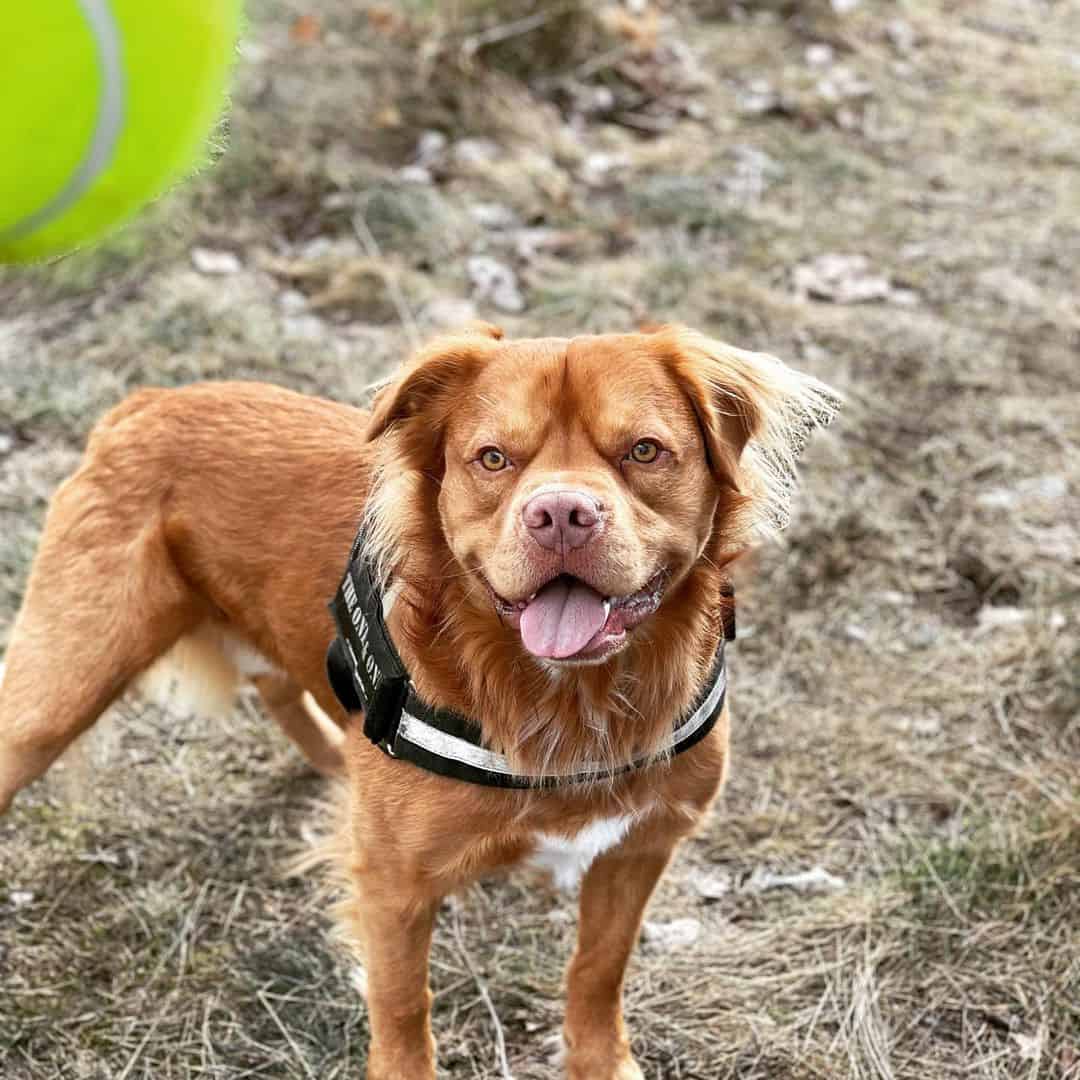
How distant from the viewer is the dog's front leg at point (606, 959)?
2.88 metres

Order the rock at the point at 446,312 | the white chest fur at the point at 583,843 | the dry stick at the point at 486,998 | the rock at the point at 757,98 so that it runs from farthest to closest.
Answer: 1. the rock at the point at 757,98
2. the rock at the point at 446,312
3. the dry stick at the point at 486,998
4. the white chest fur at the point at 583,843

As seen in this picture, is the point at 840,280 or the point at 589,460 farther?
the point at 840,280

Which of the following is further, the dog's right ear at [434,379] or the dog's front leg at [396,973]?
the dog's front leg at [396,973]

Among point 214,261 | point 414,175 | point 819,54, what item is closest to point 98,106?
point 214,261

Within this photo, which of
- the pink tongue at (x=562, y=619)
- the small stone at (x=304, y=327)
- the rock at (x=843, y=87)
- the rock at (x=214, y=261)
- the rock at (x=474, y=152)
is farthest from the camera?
the rock at (x=843, y=87)

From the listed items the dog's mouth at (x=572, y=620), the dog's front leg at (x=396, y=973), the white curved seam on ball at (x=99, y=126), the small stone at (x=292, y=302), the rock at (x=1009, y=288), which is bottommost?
the rock at (x=1009, y=288)

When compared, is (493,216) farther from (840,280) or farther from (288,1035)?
(288,1035)

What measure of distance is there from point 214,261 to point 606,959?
423 centimetres

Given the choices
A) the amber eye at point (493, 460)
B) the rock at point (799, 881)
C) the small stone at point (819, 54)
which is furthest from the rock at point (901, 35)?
the amber eye at point (493, 460)

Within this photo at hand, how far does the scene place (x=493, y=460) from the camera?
7.92 ft

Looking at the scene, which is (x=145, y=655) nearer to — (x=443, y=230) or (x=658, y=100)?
(x=443, y=230)

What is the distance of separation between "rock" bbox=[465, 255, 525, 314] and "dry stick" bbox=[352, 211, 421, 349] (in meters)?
0.36

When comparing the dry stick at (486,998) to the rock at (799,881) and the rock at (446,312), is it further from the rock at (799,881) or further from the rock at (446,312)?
the rock at (446,312)

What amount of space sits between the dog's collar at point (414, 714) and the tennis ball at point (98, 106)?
0.99 m
